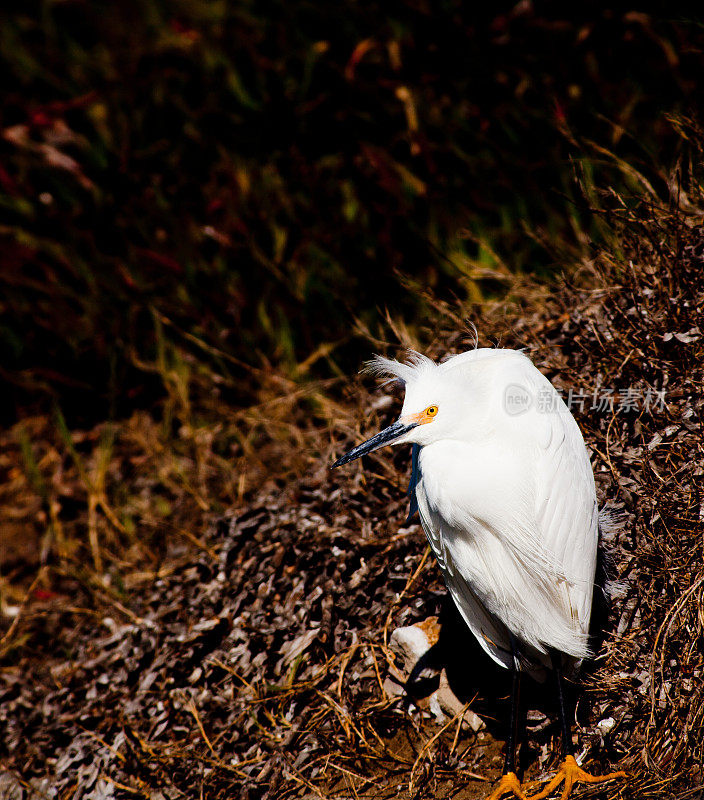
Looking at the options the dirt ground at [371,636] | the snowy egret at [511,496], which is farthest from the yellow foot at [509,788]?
the dirt ground at [371,636]

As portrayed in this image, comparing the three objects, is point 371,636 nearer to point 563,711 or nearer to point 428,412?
point 563,711

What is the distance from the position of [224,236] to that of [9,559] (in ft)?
5.85

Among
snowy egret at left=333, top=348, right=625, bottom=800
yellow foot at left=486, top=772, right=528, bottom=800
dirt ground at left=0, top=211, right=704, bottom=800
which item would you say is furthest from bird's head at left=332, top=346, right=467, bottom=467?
yellow foot at left=486, top=772, right=528, bottom=800

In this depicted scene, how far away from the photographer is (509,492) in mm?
1729

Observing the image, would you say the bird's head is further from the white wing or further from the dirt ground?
the dirt ground

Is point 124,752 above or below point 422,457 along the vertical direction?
below

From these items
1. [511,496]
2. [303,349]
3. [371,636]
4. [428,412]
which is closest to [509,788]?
[371,636]

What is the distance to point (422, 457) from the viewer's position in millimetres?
1832

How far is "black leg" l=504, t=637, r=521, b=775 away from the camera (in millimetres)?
1846

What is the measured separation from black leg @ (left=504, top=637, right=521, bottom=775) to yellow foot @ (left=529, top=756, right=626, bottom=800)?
0.09 meters

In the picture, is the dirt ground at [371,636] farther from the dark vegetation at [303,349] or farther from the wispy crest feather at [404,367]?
the wispy crest feather at [404,367]

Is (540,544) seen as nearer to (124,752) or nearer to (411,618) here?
(411,618)

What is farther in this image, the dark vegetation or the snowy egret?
the dark vegetation

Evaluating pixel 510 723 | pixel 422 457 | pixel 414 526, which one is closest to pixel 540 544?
pixel 422 457
